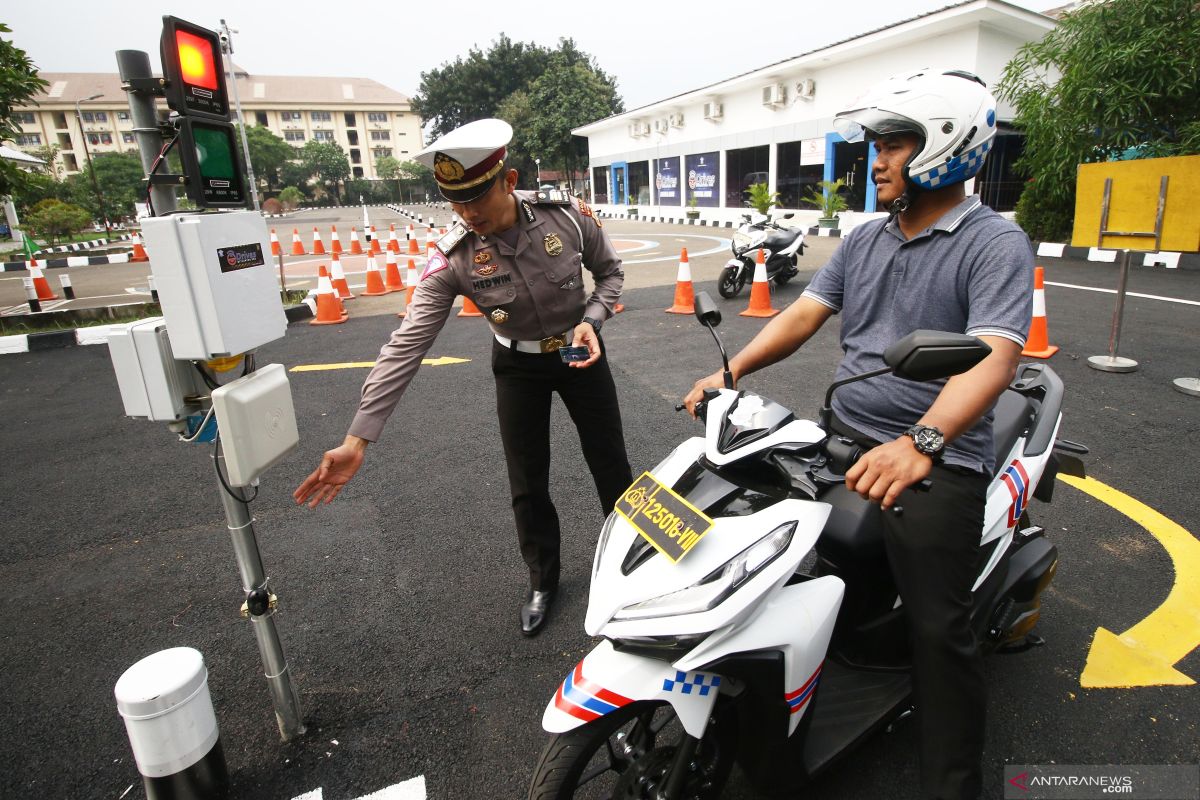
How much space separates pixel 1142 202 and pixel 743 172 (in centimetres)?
2025

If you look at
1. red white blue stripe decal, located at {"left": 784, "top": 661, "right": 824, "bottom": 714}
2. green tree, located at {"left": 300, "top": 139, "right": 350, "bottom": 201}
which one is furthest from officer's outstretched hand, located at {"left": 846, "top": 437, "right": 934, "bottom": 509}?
green tree, located at {"left": 300, "top": 139, "right": 350, "bottom": 201}

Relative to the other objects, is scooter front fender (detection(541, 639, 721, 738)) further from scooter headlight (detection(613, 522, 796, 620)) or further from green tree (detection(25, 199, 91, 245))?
green tree (detection(25, 199, 91, 245))

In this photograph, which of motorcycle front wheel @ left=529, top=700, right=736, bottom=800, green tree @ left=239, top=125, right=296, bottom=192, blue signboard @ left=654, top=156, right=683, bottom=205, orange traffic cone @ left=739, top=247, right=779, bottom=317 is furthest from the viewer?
green tree @ left=239, top=125, right=296, bottom=192

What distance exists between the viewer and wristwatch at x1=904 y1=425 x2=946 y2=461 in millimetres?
1420

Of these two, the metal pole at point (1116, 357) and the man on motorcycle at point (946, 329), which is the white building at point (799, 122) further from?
the man on motorcycle at point (946, 329)

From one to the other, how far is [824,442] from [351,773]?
170cm

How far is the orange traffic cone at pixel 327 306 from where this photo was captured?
29.0 feet

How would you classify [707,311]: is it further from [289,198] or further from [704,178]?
[289,198]

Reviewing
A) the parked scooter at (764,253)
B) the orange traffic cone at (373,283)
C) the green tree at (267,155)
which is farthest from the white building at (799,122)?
the green tree at (267,155)

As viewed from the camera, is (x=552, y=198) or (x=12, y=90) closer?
(x=552, y=198)

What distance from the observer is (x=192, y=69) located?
176 centimetres

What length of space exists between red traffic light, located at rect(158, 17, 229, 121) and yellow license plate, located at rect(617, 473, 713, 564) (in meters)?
1.51

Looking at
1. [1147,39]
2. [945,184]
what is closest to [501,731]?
[945,184]

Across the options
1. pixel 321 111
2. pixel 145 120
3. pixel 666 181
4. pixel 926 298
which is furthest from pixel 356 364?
pixel 321 111
